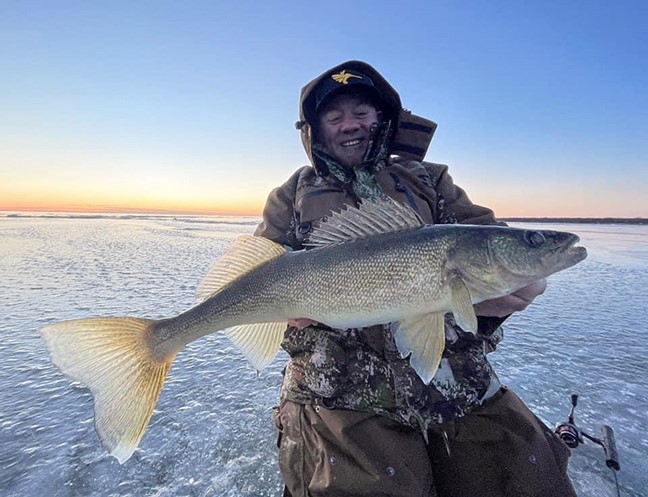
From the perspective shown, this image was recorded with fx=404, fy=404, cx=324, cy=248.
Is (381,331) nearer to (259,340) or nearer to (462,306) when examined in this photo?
(462,306)

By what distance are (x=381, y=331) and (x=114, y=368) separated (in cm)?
161

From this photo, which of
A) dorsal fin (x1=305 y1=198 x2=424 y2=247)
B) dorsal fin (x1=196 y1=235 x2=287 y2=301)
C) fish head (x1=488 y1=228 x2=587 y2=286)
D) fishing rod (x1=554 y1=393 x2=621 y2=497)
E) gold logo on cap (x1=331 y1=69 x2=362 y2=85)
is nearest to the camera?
fish head (x1=488 y1=228 x2=587 y2=286)

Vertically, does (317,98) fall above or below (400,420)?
above

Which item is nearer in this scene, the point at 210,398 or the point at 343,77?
the point at 343,77

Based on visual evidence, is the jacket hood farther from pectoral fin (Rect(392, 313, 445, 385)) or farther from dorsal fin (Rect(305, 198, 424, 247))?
pectoral fin (Rect(392, 313, 445, 385))

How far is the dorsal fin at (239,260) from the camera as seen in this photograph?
259 cm

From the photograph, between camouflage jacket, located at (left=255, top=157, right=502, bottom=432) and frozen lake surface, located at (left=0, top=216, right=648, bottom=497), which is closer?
camouflage jacket, located at (left=255, top=157, right=502, bottom=432)

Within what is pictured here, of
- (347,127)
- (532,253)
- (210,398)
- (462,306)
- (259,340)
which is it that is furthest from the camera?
(210,398)

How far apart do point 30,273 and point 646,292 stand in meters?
12.2

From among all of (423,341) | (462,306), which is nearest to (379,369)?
(423,341)

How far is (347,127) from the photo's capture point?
10.7 ft

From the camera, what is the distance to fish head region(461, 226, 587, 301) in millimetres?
2271

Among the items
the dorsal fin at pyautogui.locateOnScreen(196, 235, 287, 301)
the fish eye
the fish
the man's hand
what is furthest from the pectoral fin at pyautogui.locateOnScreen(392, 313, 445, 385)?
the dorsal fin at pyautogui.locateOnScreen(196, 235, 287, 301)

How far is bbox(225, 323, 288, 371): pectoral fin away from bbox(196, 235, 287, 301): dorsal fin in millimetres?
310
